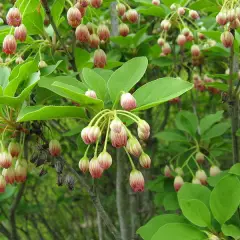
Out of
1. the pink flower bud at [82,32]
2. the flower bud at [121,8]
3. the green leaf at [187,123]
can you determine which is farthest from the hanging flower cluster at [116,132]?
the green leaf at [187,123]

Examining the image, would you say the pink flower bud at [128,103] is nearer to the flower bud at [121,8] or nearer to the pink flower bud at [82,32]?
the pink flower bud at [82,32]

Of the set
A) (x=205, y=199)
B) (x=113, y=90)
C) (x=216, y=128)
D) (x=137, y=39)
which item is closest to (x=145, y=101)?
(x=113, y=90)

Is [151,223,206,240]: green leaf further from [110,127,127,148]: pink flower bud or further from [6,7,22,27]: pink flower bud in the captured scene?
[6,7,22,27]: pink flower bud

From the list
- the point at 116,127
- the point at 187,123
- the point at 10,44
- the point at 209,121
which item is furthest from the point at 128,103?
the point at 209,121

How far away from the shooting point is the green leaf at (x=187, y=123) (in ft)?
8.80

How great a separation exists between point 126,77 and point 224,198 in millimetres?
642

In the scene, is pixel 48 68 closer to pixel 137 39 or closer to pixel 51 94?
pixel 51 94

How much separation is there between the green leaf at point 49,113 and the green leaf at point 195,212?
1.85ft

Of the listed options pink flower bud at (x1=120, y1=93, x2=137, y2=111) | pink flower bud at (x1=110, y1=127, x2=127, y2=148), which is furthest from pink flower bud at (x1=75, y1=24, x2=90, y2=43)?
pink flower bud at (x1=110, y1=127, x2=127, y2=148)

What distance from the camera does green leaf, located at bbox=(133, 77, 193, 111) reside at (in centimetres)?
151

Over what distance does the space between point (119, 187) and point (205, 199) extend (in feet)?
2.31

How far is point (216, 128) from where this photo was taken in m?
2.77

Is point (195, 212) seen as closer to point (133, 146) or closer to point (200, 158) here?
point (133, 146)

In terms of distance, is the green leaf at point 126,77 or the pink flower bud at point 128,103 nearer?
the pink flower bud at point 128,103
